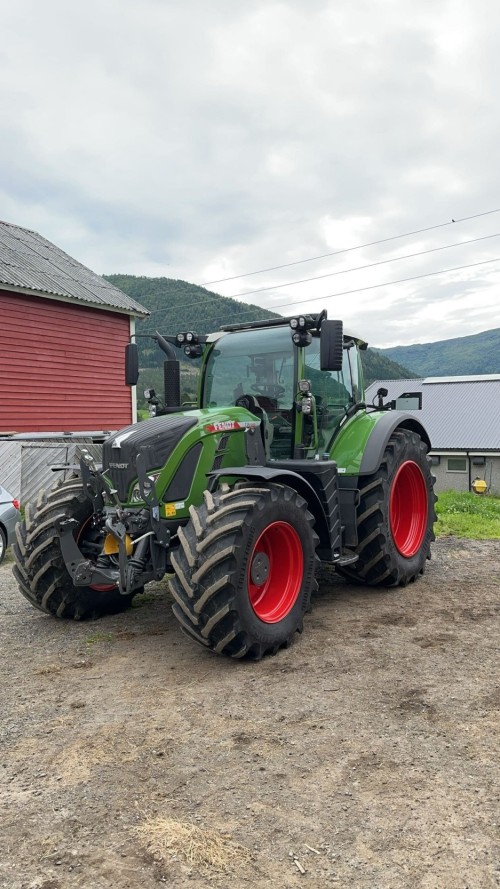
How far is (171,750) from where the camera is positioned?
3.39 meters

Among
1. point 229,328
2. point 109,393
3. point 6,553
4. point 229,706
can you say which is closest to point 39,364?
point 109,393

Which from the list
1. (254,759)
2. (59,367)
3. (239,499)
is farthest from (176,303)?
(254,759)

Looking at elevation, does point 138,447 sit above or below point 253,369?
below

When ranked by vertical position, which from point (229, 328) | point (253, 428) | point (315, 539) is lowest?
point (315, 539)

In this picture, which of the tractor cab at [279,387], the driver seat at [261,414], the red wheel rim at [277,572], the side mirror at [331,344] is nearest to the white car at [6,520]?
the tractor cab at [279,387]

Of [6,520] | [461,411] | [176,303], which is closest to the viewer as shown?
[6,520]

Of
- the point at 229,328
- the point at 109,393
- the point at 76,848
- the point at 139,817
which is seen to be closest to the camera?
the point at 76,848

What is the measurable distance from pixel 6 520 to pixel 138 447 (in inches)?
185

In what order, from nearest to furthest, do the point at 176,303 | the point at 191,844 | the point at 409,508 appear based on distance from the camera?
the point at 191,844 < the point at 409,508 < the point at 176,303

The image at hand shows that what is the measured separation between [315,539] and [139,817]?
→ 2.63 metres

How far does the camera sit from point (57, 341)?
606 inches

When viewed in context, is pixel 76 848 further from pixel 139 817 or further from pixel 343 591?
pixel 343 591

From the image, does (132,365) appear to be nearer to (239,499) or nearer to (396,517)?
(239,499)

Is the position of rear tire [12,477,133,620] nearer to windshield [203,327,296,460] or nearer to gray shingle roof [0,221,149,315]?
windshield [203,327,296,460]
